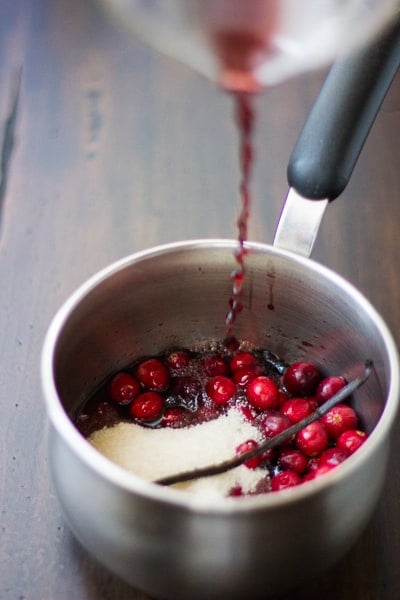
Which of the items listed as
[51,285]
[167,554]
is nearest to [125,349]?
[51,285]

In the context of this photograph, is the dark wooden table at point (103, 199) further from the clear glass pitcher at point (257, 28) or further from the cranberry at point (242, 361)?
the clear glass pitcher at point (257, 28)

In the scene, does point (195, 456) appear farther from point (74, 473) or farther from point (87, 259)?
point (87, 259)

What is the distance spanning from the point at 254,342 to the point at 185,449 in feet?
0.53

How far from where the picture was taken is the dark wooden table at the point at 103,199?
0.55 meters

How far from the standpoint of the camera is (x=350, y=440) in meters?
0.57

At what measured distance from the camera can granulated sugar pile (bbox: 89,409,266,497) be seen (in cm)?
52

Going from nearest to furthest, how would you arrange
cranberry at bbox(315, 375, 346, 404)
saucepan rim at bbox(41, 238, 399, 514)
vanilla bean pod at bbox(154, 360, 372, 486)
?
1. saucepan rim at bbox(41, 238, 399, 514)
2. vanilla bean pod at bbox(154, 360, 372, 486)
3. cranberry at bbox(315, 375, 346, 404)

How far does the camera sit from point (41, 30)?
1.06 meters

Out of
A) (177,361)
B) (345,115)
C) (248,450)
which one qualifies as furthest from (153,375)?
(345,115)

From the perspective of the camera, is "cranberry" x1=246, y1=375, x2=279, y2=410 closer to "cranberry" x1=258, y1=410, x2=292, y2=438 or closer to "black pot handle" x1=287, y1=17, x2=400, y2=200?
"cranberry" x1=258, y1=410, x2=292, y2=438

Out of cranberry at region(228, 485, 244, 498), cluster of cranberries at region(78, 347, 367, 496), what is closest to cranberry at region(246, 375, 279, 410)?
cluster of cranberries at region(78, 347, 367, 496)

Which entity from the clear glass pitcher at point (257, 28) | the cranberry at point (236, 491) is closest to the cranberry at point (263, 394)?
the cranberry at point (236, 491)

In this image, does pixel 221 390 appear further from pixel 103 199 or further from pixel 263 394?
pixel 103 199

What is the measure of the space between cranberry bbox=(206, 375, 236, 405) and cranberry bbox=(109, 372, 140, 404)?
0.06m
